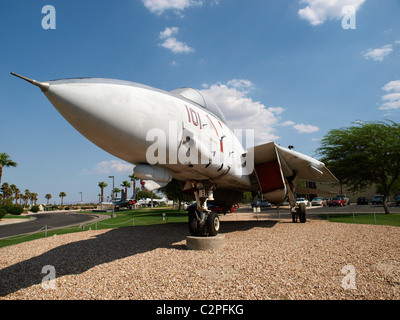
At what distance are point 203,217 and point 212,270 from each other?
2.24 metres

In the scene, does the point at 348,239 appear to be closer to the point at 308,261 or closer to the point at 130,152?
the point at 308,261

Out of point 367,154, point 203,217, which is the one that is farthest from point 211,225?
point 367,154

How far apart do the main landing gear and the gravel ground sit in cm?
63

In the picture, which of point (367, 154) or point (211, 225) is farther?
point (367, 154)

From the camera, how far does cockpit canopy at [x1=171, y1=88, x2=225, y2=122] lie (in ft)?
20.1

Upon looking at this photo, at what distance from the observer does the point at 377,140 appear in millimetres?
15844

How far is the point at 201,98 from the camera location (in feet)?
21.3

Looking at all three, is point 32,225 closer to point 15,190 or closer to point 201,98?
point 201,98

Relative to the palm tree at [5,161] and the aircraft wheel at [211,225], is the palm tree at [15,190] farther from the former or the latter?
the aircraft wheel at [211,225]

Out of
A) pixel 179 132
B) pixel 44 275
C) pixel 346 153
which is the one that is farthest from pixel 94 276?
pixel 346 153

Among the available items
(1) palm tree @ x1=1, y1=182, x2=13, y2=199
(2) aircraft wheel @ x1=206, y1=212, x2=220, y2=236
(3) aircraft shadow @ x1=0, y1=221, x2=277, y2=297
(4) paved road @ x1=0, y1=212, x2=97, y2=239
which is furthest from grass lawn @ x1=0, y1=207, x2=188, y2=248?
(1) palm tree @ x1=1, y1=182, x2=13, y2=199

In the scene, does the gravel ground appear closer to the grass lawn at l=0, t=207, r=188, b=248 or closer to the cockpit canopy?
the grass lawn at l=0, t=207, r=188, b=248

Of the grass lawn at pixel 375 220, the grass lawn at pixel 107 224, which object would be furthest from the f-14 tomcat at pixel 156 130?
the grass lawn at pixel 375 220
